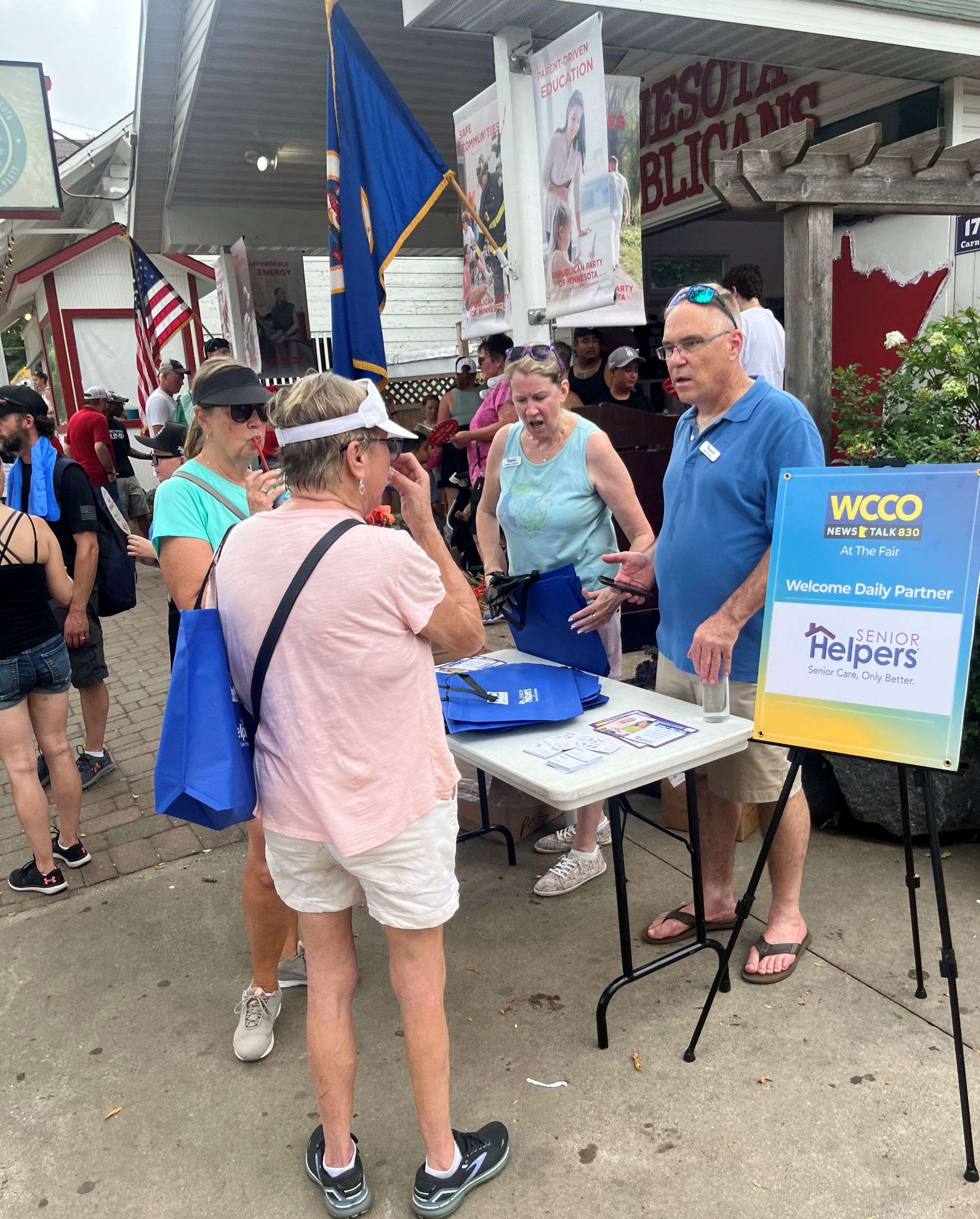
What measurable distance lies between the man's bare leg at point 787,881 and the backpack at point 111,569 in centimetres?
337

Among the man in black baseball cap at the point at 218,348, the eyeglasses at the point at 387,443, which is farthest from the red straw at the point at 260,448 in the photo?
the man in black baseball cap at the point at 218,348

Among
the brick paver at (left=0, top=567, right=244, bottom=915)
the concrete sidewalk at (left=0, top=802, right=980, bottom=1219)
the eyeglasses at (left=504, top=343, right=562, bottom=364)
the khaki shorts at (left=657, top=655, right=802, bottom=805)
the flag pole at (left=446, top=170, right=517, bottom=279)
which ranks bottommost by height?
the brick paver at (left=0, top=567, right=244, bottom=915)

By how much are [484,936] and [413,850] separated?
1399 millimetres

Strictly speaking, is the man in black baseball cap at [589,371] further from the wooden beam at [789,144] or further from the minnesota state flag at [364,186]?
the minnesota state flag at [364,186]

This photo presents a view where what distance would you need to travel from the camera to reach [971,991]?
2.62 m

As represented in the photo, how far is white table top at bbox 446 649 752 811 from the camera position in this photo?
7.04ft

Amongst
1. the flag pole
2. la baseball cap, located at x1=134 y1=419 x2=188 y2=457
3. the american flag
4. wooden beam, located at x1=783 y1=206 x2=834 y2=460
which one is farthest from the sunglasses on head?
the american flag

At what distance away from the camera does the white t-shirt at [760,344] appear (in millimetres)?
4672

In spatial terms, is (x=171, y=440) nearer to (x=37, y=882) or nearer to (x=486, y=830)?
(x=37, y=882)

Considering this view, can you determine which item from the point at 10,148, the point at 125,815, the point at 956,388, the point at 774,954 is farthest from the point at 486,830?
the point at 10,148

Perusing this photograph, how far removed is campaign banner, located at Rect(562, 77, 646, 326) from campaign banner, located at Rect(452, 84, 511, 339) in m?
0.60

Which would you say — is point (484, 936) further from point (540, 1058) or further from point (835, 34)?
point (835, 34)

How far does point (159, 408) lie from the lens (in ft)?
31.7

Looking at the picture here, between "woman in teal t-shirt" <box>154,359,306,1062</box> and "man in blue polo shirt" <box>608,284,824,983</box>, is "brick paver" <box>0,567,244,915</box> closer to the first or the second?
"woman in teal t-shirt" <box>154,359,306,1062</box>
